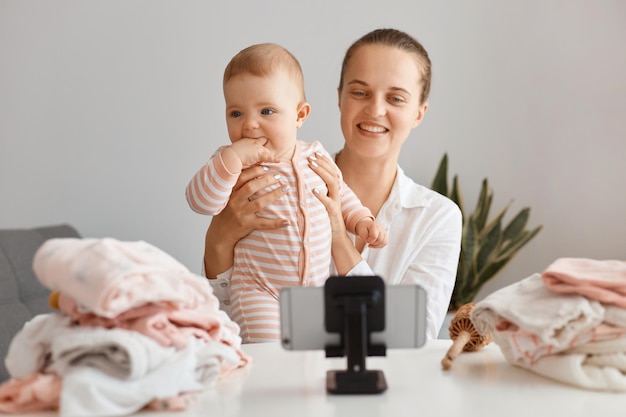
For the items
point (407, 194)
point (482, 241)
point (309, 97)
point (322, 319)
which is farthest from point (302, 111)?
point (482, 241)

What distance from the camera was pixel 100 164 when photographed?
3539 mm

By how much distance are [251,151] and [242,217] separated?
0.16 meters

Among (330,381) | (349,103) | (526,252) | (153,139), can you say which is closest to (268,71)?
(349,103)

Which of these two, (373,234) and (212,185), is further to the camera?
(373,234)

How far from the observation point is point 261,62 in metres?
1.81

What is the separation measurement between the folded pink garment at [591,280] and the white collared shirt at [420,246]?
818mm

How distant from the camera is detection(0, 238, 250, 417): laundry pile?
103 centimetres

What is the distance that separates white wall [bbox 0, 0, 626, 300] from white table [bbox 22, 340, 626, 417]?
7.77 ft

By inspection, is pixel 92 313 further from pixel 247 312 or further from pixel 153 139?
pixel 153 139

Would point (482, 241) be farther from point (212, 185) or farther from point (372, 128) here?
point (212, 185)

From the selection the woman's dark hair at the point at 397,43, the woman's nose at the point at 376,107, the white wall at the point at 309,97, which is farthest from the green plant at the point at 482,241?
the woman's nose at the point at 376,107

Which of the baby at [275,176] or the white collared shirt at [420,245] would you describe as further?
the white collared shirt at [420,245]

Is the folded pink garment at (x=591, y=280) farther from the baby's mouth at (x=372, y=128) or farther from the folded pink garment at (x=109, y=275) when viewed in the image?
the baby's mouth at (x=372, y=128)

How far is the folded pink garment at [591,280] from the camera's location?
1.18 meters
